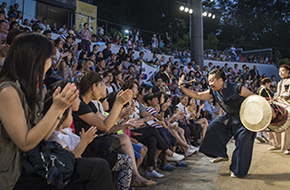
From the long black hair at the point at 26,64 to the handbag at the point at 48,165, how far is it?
27 centimetres

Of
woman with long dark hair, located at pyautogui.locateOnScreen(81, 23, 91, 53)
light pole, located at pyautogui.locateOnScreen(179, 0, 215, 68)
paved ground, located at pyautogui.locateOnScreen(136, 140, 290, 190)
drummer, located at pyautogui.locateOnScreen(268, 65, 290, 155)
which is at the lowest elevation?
paved ground, located at pyautogui.locateOnScreen(136, 140, 290, 190)

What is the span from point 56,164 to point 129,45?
1157 cm

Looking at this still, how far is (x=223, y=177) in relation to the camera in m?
3.73

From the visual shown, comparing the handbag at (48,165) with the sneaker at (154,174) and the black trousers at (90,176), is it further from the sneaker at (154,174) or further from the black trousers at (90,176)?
the sneaker at (154,174)

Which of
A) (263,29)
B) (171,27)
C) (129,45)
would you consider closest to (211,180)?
(129,45)

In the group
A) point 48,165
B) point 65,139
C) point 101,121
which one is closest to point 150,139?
point 101,121

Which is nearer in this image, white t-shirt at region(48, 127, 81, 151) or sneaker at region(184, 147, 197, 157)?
white t-shirt at region(48, 127, 81, 151)

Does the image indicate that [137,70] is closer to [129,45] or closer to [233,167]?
[129,45]

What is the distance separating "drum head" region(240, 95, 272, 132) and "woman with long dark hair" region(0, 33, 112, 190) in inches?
105

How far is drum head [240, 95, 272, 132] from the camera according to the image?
3.61 meters

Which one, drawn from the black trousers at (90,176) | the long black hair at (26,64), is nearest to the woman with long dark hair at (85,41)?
the long black hair at (26,64)

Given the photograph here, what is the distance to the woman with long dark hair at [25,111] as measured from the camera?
4.88ft

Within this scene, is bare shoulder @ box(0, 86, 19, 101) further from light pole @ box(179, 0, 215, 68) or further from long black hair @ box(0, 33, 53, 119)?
light pole @ box(179, 0, 215, 68)

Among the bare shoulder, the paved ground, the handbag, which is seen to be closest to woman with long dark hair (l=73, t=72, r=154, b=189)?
the paved ground
